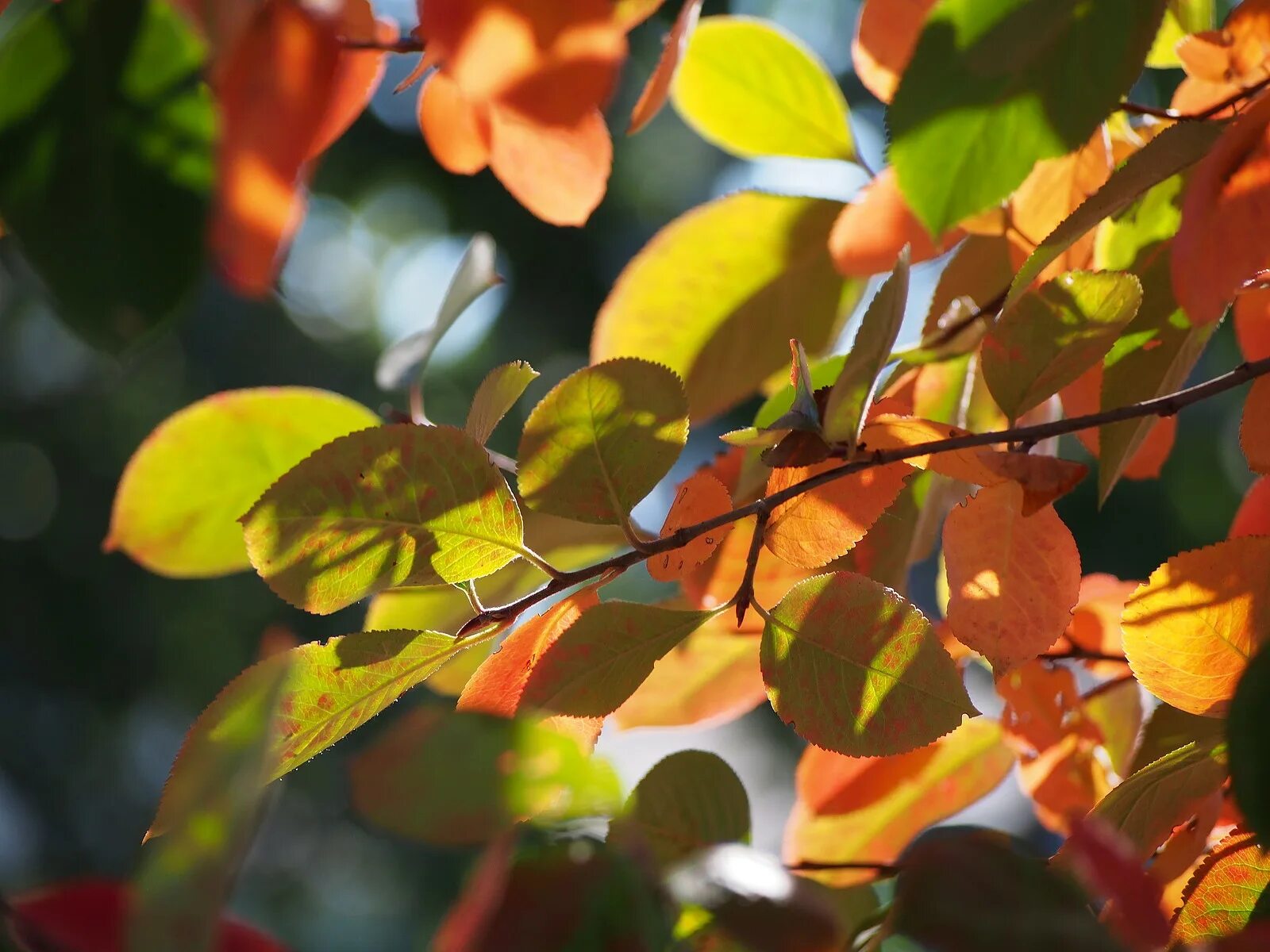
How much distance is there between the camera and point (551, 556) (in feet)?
1.50

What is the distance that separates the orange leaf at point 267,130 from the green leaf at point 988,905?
15 centimetres

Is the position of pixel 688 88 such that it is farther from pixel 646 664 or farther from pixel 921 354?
pixel 646 664

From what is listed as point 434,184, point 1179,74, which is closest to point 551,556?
point 1179,74

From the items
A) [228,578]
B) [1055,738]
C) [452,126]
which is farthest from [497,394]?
[228,578]

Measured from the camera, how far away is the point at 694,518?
0.33 meters

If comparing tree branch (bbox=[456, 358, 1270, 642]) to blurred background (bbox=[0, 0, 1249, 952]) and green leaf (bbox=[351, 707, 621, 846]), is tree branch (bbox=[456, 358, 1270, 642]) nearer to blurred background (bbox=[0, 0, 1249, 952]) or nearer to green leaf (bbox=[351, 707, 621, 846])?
green leaf (bbox=[351, 707, 621, 846])

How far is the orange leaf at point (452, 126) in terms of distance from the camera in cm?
41

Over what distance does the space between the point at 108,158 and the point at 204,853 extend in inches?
6.1

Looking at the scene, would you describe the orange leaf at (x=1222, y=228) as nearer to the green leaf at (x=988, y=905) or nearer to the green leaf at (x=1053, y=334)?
the green leaf at (x=1053, y=334)

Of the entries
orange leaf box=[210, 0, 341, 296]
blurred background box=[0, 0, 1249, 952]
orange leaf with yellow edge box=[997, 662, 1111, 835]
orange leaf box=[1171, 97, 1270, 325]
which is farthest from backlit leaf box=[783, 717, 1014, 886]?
blurred background box=[0, 0, 1249, 952]

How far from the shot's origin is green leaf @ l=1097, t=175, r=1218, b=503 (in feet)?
1.10

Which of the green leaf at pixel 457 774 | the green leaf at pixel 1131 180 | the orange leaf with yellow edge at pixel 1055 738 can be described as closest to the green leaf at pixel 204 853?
the green leaf at pixel 457 774

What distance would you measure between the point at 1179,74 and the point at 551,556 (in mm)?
447

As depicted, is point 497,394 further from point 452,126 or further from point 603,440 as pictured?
point 452,126
